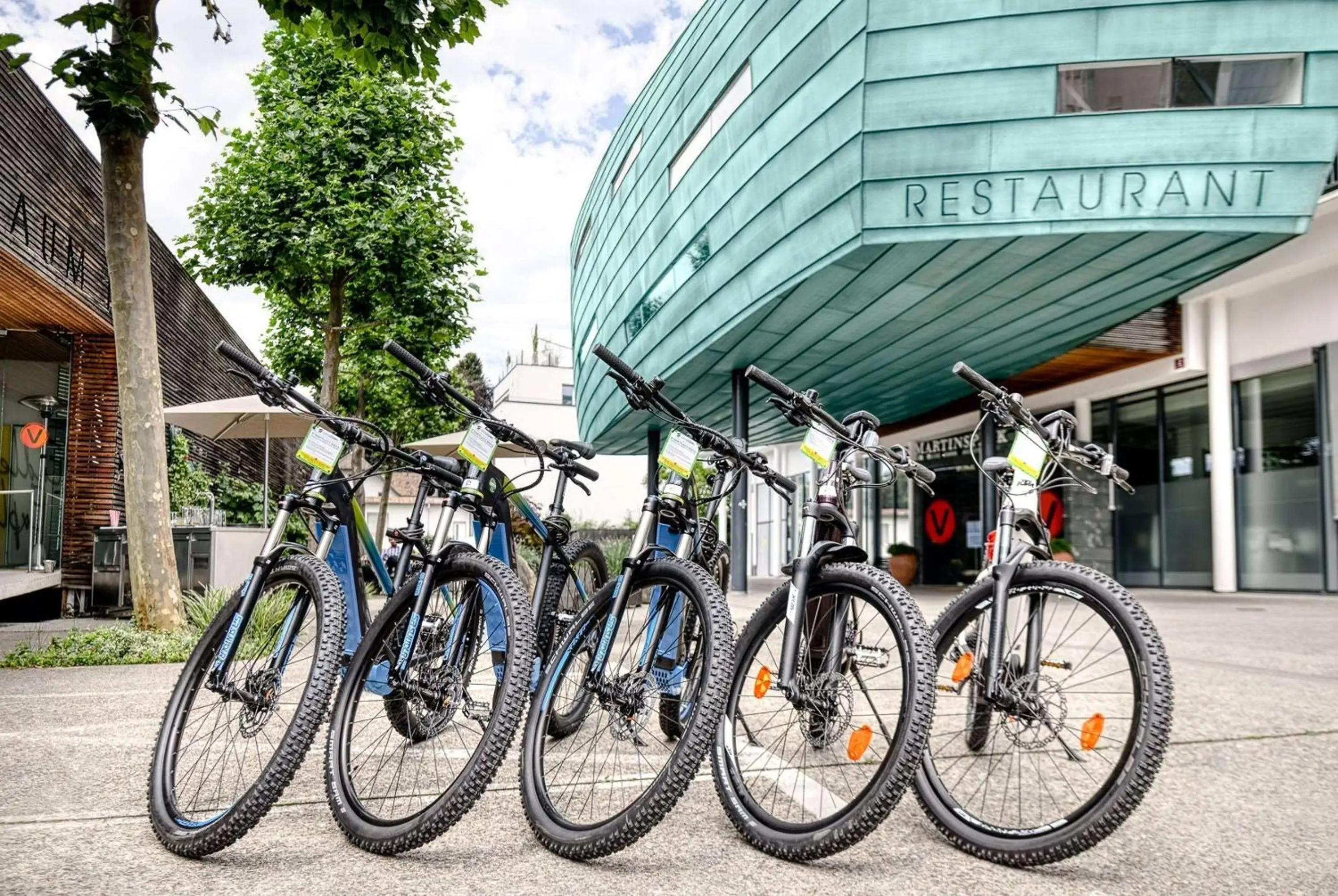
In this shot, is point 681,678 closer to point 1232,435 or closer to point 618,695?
point 618,695

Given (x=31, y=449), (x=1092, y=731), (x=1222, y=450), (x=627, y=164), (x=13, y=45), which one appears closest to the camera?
(x=1092, y=731)

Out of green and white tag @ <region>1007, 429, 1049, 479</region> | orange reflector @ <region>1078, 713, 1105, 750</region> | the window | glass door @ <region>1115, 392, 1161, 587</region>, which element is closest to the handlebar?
green and white tag @ <region>1007, 429, 1049, 479</region>

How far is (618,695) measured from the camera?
276cm

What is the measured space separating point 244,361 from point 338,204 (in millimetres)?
14154

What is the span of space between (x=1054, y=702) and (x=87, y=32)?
741 centimetres

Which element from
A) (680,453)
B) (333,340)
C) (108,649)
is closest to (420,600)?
(680,453)

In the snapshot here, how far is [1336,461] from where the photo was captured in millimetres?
13008

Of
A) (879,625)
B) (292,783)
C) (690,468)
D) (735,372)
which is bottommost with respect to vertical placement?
(292,783)

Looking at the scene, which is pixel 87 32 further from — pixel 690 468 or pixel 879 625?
pixel 879 625

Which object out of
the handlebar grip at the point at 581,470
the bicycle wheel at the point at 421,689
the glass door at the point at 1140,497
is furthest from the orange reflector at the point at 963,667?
the glass door at the point at 1140,497

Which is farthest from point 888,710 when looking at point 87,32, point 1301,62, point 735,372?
point 735,372

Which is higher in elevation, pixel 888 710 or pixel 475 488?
pixel 475 488

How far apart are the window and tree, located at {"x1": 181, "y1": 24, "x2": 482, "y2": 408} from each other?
10.7 feet

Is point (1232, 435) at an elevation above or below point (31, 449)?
above
